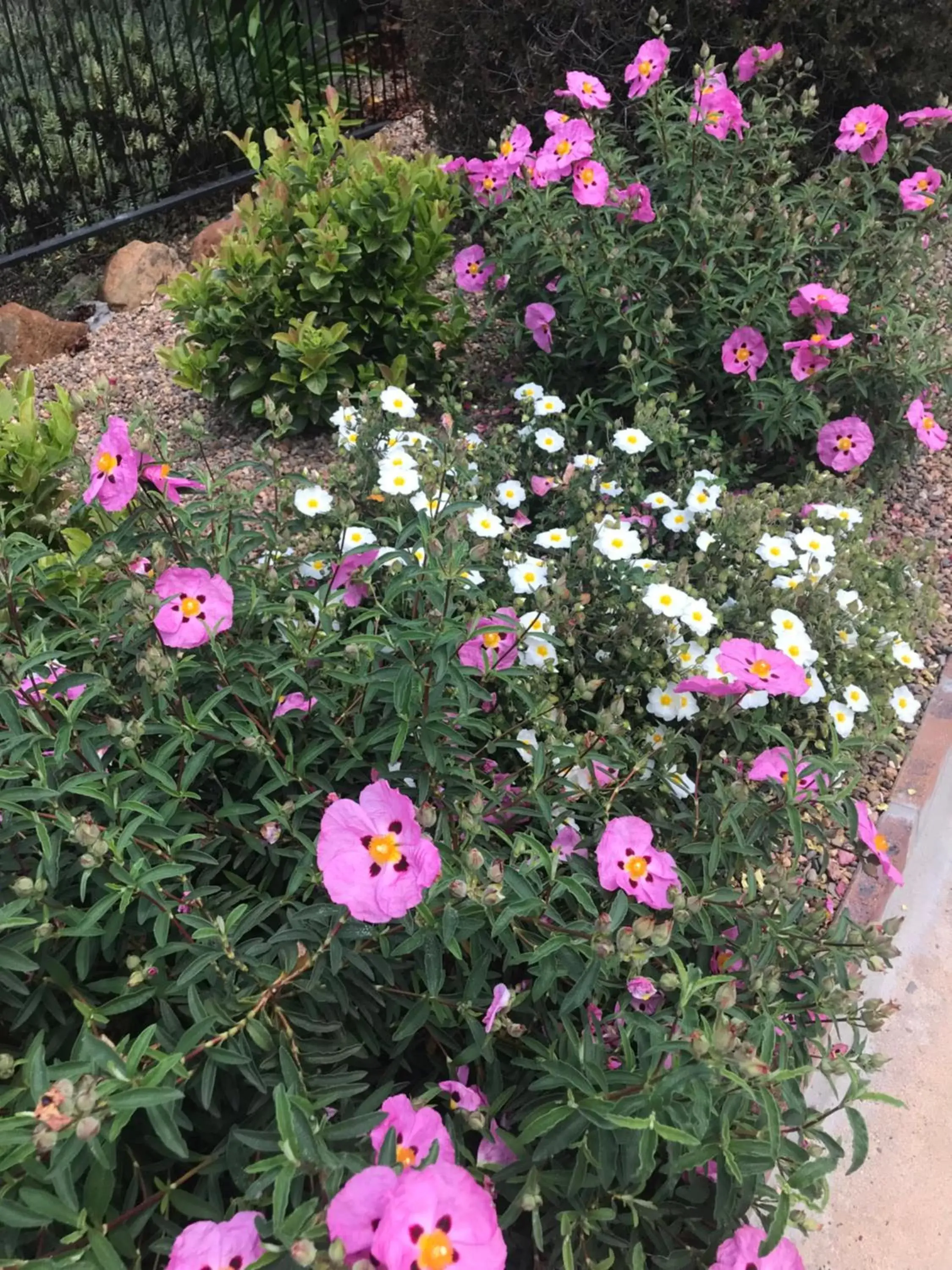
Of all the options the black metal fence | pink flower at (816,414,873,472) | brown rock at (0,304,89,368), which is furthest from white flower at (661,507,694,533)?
the black metal fence

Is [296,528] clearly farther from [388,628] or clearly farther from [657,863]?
[657,863]

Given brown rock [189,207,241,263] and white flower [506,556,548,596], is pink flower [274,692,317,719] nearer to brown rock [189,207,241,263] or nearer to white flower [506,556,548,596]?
white flower [506,556,548,596]

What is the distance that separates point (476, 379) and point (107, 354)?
1715mm

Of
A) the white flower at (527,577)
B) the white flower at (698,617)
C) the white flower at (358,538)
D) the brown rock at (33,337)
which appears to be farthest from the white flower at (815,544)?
the brown rock at (33,337)

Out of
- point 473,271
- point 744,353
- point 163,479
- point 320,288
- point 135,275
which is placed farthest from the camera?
point 135,275

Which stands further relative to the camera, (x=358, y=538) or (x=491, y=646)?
(x=358, y=538)

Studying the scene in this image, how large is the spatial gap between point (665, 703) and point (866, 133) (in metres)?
2.01

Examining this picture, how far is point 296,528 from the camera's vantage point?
2107mm

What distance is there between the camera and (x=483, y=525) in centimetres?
225

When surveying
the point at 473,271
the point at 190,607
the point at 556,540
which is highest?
the point at 190,607

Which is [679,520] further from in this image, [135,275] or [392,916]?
[135,275]

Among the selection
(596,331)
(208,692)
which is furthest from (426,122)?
(208,692)

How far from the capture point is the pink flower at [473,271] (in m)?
3.21

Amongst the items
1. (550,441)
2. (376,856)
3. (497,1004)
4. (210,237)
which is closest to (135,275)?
(210,237)
